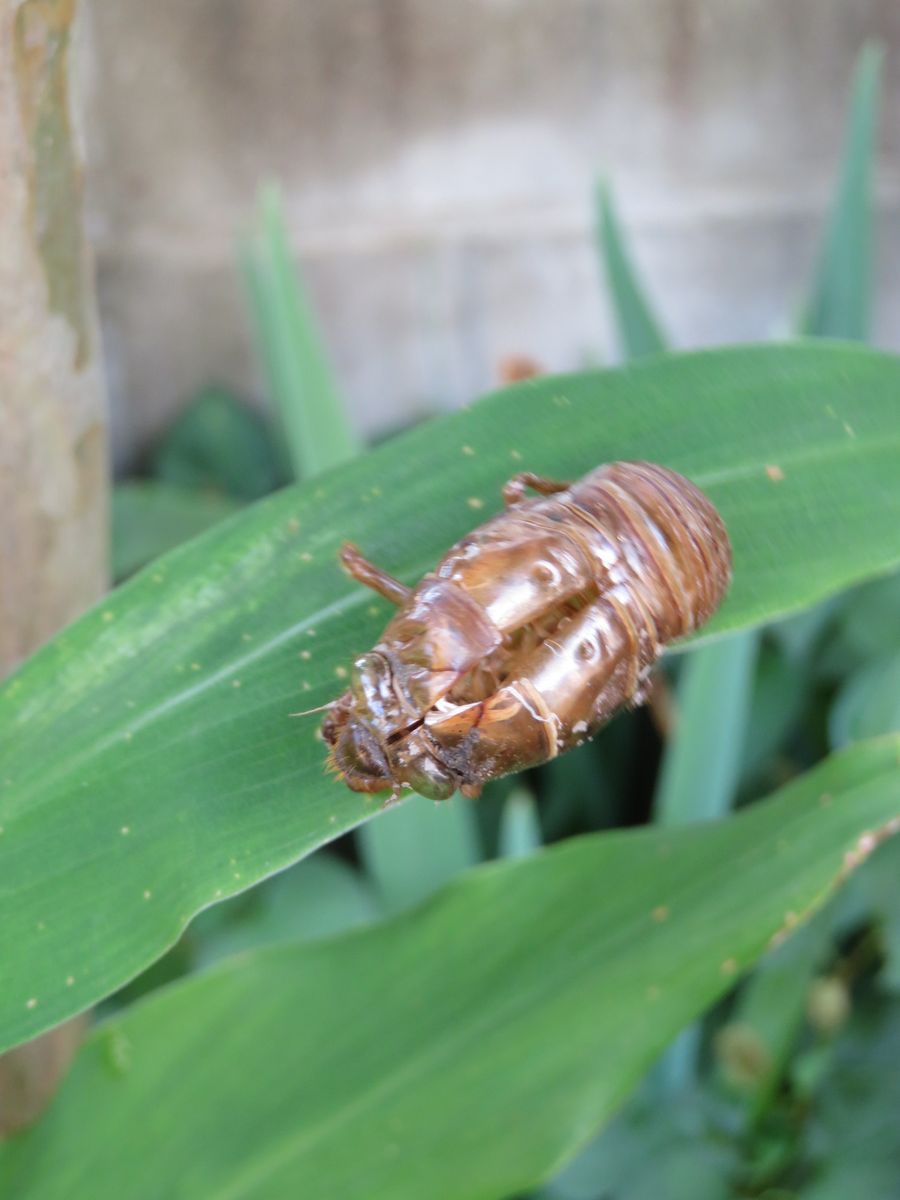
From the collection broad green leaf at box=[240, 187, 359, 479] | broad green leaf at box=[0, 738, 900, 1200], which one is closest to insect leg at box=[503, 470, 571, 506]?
broad green leaf at box=[0, 738, 900, 1200]

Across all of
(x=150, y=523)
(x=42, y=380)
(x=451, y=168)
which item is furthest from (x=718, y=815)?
(x=451, y=168)

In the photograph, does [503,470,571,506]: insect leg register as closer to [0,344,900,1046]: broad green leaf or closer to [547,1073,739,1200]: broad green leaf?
[0,344,900,1046]: broad green leaf

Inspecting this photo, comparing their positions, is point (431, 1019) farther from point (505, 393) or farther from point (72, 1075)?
point (505, 393)

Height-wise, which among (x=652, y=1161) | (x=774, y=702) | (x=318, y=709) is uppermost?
(x=318, y=709)

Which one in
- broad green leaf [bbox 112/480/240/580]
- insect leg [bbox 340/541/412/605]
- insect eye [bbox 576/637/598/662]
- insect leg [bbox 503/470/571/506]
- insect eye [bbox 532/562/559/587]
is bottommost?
broad green leaf [bbox 112/480/240/580]

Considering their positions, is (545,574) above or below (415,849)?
above

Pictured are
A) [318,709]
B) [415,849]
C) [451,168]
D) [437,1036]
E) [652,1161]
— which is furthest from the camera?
[451,168]

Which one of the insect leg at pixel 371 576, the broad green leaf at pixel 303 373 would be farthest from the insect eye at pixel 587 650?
the broad green leaf at pixel 303 373

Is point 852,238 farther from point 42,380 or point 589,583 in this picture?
point 42,380
